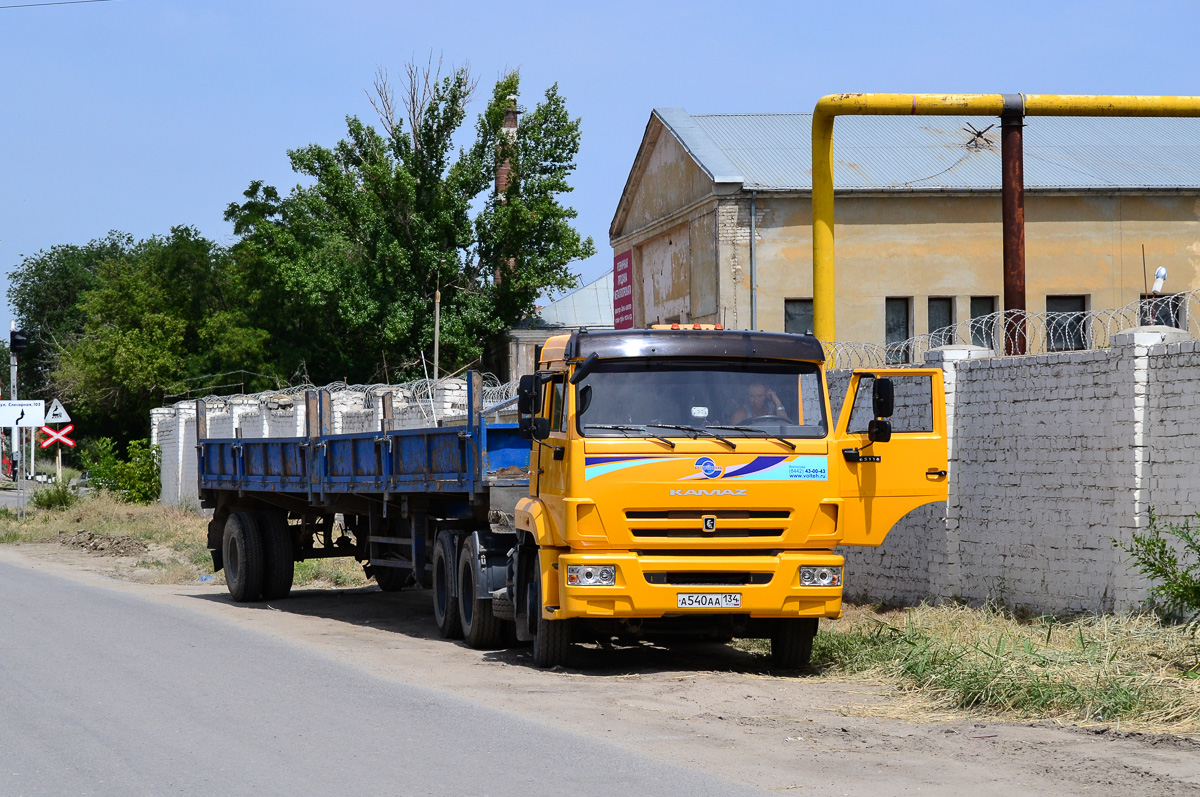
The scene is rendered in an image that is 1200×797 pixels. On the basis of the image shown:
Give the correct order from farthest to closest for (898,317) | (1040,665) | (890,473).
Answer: (898,317) < (890,473) < (1040,665)

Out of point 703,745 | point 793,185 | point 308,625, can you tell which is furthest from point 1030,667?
point 793,185

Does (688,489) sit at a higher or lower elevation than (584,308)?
lower

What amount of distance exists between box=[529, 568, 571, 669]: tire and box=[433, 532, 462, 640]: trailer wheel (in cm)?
211

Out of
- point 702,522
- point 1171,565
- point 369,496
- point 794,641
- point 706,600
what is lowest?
point 794,641

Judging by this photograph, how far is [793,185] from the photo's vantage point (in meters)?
29.1

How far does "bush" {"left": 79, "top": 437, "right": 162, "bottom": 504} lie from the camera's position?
37.3 meters

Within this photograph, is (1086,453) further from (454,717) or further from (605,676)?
(454,717)

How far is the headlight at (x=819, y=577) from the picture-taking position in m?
9.72

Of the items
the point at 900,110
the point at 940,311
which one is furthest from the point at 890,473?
the point at 940,311

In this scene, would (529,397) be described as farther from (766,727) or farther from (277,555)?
(277,555)

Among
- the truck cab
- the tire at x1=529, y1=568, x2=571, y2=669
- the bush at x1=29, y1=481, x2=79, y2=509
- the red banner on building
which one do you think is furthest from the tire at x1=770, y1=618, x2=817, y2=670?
the bush at x1=29, y1=481, x2=79, y2=509

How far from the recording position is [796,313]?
30.1 m

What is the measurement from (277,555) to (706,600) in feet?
28.7

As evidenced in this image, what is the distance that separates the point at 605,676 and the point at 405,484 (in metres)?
3.74
